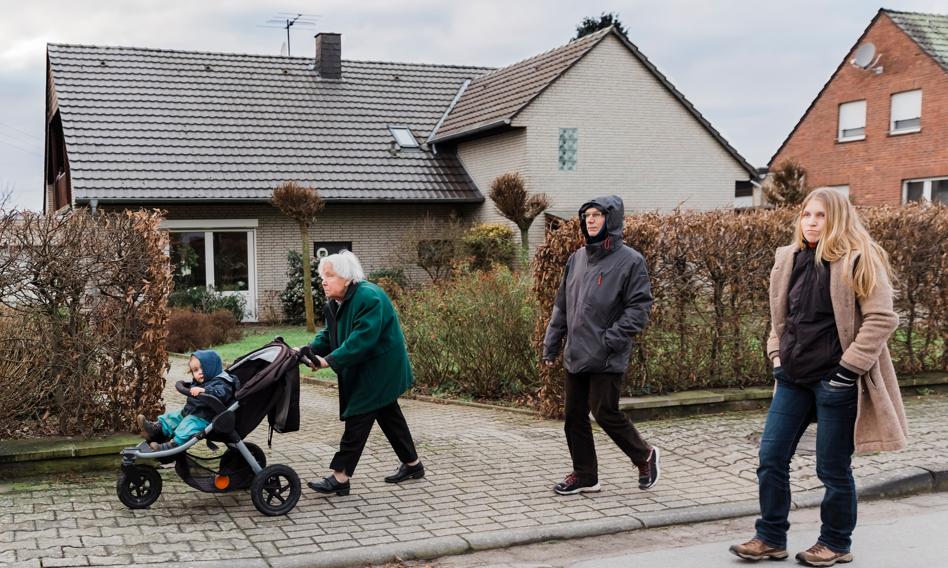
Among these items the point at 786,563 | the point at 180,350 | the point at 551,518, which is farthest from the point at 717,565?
the point at 180,350

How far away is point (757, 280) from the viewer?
9.28 meters

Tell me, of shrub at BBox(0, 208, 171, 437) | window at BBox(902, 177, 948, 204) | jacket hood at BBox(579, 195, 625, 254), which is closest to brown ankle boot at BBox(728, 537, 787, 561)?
jacket hood at BBox(579, 195, 625, 254)

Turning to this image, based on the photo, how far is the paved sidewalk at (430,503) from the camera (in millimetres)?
5238

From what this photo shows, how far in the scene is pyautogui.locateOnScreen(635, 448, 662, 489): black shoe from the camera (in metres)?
6.57

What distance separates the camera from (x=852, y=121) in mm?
32625

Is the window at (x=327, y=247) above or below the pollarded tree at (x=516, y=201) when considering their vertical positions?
below

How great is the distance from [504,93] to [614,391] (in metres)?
20.9

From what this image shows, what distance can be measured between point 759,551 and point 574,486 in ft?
5.40

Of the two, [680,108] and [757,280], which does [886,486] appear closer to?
[757,280]

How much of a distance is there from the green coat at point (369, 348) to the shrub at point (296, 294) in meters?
16.1

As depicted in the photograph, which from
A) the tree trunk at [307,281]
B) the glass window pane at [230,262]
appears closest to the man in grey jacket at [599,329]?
the tree trunk at [307,281]

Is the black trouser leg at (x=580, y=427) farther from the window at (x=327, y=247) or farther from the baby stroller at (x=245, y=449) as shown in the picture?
the window at (x=327, y=247)

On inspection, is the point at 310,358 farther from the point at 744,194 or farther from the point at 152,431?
the point at 744,194

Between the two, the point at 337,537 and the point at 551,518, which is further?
the point at 551,518
